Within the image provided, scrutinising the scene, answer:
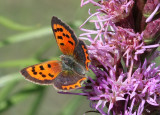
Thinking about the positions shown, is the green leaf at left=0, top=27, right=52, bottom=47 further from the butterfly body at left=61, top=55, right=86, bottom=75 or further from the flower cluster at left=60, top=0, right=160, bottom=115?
the flower cluster at left=60, top=0, right=160, bottom=115

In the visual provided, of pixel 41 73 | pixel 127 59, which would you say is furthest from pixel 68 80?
pixel 127 59

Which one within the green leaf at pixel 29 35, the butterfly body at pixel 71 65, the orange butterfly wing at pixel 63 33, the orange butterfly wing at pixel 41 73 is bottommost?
the green leaf at pixel 29 35

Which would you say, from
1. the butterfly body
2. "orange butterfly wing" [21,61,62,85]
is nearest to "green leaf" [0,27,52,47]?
the butterfly body

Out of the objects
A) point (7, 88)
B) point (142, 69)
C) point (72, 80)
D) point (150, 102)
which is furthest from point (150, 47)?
point (7, 88)

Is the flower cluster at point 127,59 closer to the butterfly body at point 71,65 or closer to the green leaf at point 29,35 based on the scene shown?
the butterfly body at point 71,65

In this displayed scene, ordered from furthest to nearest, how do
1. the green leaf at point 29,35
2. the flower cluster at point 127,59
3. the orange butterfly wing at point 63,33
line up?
the green leaf at point 29,35 < the orange butterfly wing at point 63,33 < the flower cluster at point 127,59

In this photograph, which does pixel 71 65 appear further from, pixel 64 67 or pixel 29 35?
pixel 29 35

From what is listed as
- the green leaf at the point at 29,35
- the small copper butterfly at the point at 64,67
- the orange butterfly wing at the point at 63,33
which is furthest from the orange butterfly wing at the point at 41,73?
the green leaf at the point at 29,35
